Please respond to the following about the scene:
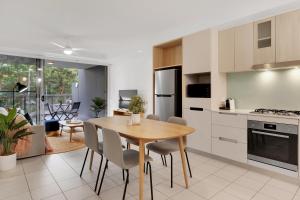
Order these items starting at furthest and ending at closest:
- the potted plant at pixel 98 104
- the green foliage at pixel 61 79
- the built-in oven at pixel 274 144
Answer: the green foliage at pixel 61 79 → the potted plant at pixel 98 104 → the built-in oven at pixel 274 144

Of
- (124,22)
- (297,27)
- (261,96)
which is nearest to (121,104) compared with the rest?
(124,22)

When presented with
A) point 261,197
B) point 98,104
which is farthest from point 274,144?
point 98,104

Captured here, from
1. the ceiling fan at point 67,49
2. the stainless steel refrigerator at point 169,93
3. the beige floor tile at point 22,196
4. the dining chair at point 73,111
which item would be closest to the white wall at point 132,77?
the dining chair at point 73,111

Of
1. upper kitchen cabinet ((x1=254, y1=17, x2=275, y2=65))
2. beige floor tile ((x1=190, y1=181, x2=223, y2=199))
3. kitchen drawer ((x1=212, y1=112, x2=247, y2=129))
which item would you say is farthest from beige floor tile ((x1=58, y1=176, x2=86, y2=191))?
upper kitchen cabinet ((x1=254, y1=17, x2=275, y2=65))

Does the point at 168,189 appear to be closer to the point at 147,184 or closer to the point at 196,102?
the point at 147,184

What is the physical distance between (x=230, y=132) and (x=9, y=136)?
355 centimetres

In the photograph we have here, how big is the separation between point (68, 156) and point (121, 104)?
129 inches

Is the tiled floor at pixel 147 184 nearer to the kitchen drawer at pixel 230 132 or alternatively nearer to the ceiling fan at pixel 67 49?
the kitchen drawer at pixel 230 132

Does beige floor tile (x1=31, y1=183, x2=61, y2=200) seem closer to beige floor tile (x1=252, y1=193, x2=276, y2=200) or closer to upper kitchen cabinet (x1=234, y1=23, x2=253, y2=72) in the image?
beige floor tile (x1=252, y1=193, x2=276, y2=200)

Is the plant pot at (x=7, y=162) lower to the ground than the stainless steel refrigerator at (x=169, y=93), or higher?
lower

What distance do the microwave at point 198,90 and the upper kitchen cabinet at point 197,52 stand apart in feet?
0.91

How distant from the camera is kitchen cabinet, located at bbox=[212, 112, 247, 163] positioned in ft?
9.28

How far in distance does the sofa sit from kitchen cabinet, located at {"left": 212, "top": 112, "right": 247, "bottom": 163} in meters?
3.13

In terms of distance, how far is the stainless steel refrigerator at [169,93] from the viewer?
3.81 m
